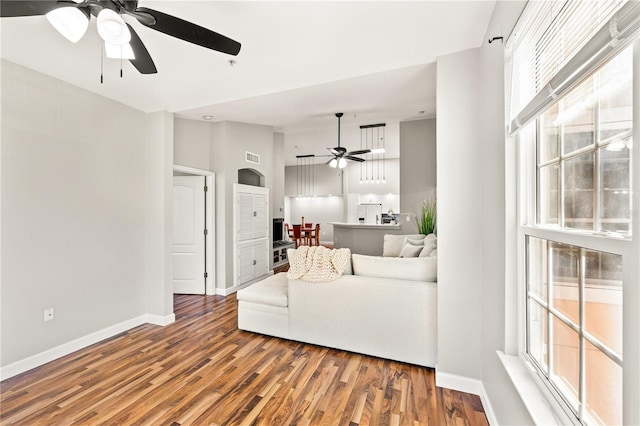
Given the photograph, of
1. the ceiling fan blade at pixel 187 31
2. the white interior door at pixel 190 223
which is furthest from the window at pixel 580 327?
the white interior door at pixel 190 223

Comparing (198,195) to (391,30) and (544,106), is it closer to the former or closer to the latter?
(391,30)

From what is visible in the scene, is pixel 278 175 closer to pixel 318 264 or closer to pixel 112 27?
pixel 318 264

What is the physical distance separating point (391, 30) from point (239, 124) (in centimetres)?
353

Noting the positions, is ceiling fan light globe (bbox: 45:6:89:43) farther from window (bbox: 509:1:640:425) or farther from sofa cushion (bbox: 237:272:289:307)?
sofa cushion (bbox: 237:272:289:307)

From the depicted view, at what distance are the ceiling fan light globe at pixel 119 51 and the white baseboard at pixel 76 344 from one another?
2.77 metres

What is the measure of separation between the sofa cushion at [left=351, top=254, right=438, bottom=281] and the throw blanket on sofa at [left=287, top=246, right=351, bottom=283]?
17 cm

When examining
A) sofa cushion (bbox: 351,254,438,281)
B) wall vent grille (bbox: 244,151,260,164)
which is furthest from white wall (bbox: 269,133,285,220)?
sofa cushion (bbox: 351,254,438,281)

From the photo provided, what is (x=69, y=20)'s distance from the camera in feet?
4.71

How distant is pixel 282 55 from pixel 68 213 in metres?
2.66

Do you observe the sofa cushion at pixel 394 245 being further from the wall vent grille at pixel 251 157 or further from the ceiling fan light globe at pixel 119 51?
the ceiling fan light globe at pixel 119 51

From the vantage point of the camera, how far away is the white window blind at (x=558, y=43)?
73 centimetres

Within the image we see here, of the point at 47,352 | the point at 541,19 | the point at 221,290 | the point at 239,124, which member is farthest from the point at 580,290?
the point at 239,124

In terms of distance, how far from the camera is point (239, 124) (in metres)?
5.04

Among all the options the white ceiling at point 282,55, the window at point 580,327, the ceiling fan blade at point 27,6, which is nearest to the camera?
the window at point 580,327
